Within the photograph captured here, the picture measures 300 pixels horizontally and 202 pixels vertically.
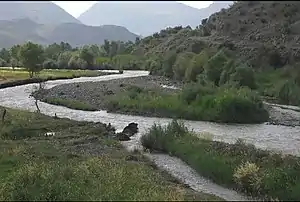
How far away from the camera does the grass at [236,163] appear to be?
83.8 feet

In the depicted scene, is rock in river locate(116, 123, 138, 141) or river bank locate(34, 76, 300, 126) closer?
rock in river locate(116, 123, 138, 141)

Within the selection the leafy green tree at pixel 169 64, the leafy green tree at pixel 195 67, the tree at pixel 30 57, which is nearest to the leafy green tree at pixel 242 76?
the leafy green tree at pixel 195 67

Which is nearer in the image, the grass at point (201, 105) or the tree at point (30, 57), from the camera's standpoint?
the grass at point (201, 105)

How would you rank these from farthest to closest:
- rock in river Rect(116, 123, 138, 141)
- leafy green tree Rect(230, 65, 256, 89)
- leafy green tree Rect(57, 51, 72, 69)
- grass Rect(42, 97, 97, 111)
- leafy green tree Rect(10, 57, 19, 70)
→ 1. leafy green tree Rect(57, 51, 72, 69)
2. leafy green tree Rect(10, 57, 19, 70)
3. leafy green tree Rect(230, 65, 256, 89)
4. grass Rect(42, 97, 97, 111)
5. rock in river Rect(116, 123, 138, 141)

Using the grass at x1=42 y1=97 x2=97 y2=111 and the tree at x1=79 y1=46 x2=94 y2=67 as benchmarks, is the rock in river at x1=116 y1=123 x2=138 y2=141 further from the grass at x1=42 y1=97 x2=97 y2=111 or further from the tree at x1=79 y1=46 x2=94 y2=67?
the tree at x1=79 y1=46 x2=94 y2=67

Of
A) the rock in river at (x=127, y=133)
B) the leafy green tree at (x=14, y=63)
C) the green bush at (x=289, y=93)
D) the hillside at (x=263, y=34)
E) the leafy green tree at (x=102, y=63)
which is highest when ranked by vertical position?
the hillside at (x=263, y=34)

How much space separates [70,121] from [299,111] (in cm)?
2947

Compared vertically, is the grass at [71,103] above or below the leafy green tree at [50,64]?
above

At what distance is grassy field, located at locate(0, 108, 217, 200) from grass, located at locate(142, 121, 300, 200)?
3077 millimetres

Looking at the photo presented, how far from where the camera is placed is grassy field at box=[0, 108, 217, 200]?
22484 mm

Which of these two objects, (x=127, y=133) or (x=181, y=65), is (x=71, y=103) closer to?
(x=127, y=133)

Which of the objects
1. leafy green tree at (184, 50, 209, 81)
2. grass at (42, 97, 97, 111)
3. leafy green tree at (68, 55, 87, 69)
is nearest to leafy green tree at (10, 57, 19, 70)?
leafy green tree at (68, 55, 87, 69)

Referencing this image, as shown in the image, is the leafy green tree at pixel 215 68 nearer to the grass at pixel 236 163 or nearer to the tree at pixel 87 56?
the grass at pixel 236 163

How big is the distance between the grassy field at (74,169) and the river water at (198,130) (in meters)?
1.65
